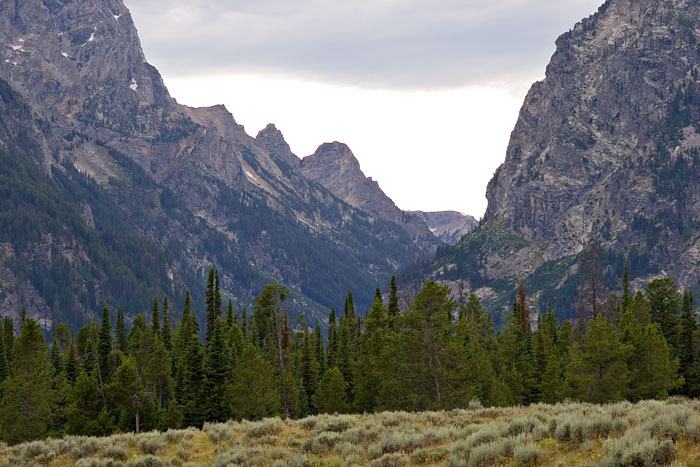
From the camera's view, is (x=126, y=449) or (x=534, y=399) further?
(x=534, y=399)

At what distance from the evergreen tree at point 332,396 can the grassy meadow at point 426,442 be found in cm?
3769

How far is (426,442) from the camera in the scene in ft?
94.4

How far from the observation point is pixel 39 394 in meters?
70.6

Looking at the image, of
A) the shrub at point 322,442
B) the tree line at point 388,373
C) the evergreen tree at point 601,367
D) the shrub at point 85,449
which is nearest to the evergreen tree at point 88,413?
the tree line at point 388,373

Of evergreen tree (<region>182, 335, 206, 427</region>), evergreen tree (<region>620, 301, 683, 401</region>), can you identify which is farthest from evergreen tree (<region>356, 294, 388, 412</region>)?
evergreen tree (<region>620, 301, 683, 401</region>)

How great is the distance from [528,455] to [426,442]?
18.6 feet

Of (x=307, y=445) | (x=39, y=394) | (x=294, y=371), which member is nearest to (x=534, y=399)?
(x=294, y=371)

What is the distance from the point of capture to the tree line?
61.2 meters

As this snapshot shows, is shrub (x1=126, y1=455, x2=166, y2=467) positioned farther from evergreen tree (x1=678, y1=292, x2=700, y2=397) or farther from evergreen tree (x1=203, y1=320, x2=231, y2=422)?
evergreen tree (x1=678, y1=292, x2=700, y2=397)

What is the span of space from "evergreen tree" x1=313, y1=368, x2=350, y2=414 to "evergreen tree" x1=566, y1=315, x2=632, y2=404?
956 inches

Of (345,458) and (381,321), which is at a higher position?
(381,321)

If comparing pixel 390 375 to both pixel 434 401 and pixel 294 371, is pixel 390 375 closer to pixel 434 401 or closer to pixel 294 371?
pixel 434 401

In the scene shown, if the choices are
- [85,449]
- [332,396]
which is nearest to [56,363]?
[332,396]

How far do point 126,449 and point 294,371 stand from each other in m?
62.0
